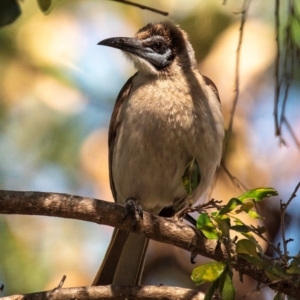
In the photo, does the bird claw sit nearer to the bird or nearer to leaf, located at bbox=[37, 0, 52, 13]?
the bird

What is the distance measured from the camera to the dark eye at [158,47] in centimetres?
490

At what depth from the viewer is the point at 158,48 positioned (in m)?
4.92

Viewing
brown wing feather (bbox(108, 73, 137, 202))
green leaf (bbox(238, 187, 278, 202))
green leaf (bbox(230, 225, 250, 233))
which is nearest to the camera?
green leaf (bbox(230, 225, 250, 233))

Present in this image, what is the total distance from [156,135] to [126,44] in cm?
88

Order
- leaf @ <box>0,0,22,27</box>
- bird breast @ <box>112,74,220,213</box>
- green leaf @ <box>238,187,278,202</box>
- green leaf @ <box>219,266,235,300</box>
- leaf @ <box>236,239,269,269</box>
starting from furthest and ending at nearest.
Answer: bird breast @ <box>112,74,220,213</box>, leaf @ <box>0,0,22,27</box>, green leaf @ <box>238,187,278,202</box>, leaf @ <box>236,239,269,269</box>, green leaf @ <box>219,266,235,300</box>

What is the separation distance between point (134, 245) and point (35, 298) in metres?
1.34

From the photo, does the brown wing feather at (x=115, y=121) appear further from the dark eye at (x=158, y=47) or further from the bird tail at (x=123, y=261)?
the bird tail at (x=123, y=261)

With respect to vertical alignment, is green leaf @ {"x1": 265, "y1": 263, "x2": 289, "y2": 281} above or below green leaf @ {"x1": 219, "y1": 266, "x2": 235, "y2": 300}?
above

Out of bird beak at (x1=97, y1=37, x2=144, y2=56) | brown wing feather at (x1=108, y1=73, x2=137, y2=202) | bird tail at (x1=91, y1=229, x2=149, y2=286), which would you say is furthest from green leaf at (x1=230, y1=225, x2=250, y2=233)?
bird beak at (x1=97, y1=37, x2=144, y2=56)

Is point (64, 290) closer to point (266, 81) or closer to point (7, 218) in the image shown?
point (7, 218)

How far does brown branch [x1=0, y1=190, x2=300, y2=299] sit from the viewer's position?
10.6 feet

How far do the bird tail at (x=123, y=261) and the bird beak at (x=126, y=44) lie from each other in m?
1.37

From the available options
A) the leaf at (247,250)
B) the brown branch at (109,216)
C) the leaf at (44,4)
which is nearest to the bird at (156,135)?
the brown branch at (109,216)

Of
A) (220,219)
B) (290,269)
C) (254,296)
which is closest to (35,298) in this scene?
(220,219)
